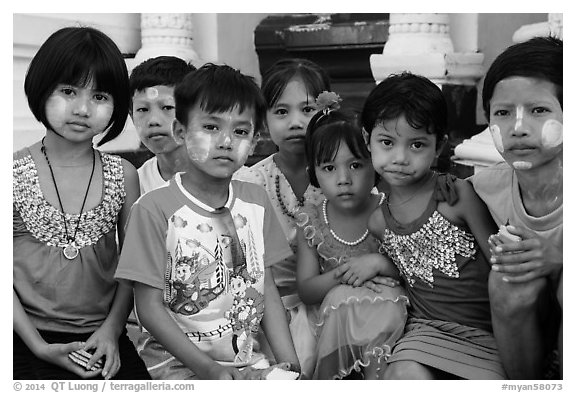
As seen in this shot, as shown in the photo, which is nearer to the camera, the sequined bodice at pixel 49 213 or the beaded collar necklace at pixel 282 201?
the sequined bodice at pixel 49 213

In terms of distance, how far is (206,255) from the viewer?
2469 mm

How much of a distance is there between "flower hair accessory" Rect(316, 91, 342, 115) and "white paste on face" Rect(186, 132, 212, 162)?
0.64 metres

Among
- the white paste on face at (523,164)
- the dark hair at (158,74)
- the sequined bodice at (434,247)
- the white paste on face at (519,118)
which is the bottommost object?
the sequined bodice at (434,247)

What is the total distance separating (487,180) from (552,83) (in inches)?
13.7

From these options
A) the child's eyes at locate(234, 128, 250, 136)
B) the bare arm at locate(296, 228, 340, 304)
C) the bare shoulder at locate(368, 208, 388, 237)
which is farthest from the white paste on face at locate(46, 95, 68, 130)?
the bare shoulder at locate(368, 208, 388, 237)

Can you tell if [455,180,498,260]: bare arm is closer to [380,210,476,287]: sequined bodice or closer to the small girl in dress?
[380,210,476,287]: sequined bodice

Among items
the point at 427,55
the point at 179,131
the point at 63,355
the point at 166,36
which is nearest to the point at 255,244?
the point at 179,131

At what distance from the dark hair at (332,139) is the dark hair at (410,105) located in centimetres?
10

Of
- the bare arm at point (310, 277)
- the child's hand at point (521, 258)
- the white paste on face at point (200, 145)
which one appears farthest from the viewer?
the bare arm at point (310, 277)

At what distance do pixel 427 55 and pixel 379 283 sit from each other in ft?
4.67

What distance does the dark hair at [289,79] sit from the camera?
3154 millimetres

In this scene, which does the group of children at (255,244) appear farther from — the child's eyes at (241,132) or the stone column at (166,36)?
the stone column at (166,36)

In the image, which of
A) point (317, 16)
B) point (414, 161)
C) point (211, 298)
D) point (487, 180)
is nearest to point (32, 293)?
point (211, 298)

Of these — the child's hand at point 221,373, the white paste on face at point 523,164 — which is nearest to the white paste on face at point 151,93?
the child's hand at point 221,373
